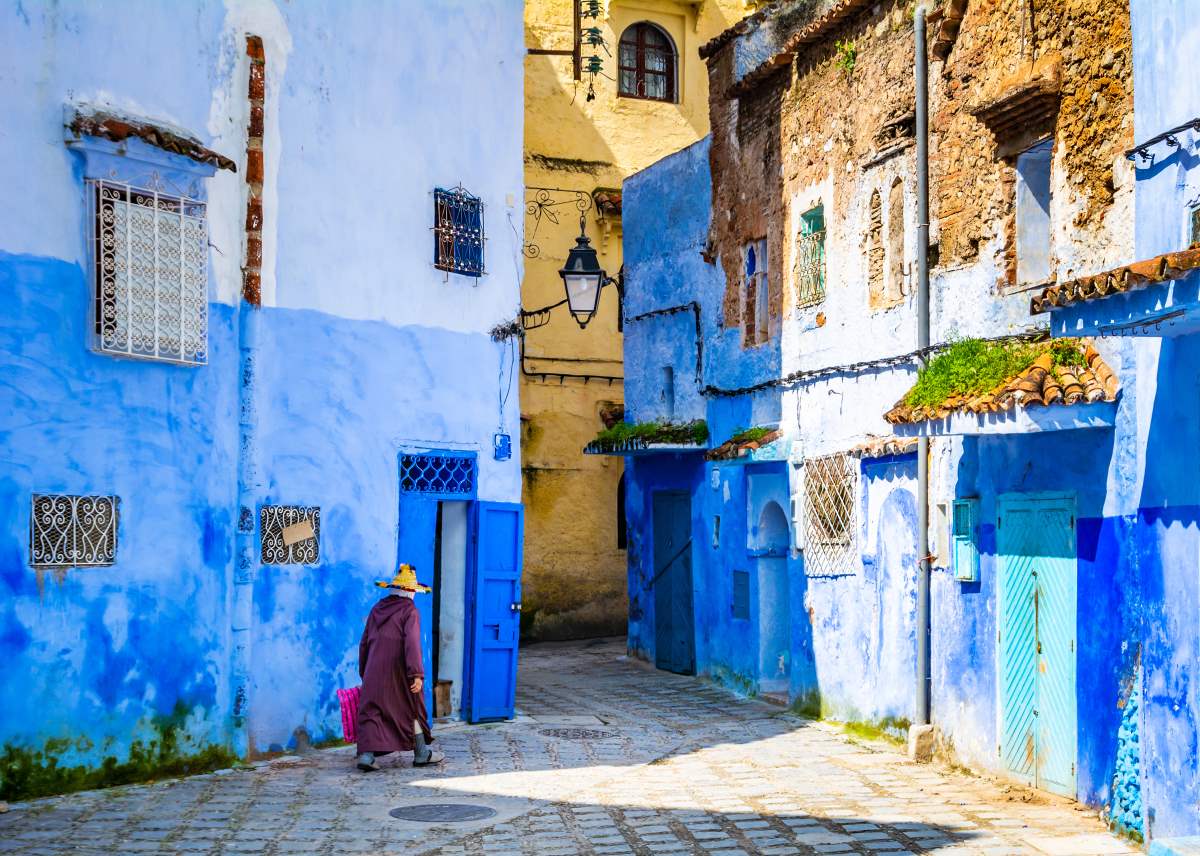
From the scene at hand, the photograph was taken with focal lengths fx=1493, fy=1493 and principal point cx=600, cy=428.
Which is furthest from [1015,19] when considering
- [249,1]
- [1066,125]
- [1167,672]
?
[249,1]

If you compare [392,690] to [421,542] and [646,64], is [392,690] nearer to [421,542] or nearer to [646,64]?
[421,542]

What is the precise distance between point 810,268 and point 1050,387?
20.1ft

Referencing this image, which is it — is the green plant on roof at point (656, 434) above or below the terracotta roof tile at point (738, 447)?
above

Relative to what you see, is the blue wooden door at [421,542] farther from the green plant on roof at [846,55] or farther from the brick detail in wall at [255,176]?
the green plant on roof at [846,55]

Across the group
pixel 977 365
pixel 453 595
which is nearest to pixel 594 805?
pixel 977 365

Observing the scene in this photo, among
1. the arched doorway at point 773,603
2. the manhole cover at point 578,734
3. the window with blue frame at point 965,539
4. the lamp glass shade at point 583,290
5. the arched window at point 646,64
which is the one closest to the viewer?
the window with blue frame at point 965,539

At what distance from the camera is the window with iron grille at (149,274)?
1048 cm

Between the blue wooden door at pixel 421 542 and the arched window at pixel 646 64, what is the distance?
41.2 ft

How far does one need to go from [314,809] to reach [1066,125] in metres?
6.84

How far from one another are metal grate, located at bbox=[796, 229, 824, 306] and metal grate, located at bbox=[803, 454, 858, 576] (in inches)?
66.1

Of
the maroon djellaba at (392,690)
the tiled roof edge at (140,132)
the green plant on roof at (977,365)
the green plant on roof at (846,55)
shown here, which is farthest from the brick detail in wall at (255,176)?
the green plant on roof at (846,55)

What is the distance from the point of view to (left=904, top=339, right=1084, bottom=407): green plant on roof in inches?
396

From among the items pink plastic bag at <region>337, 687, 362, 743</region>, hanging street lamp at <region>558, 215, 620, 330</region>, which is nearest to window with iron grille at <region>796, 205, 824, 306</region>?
hanging street lamp at <region>558, 215, 620, 330</region>

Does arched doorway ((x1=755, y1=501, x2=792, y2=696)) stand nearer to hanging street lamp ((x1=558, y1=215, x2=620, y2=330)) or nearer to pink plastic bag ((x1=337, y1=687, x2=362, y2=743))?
hanging street lamp ((x1=558, y1=215, x2=620, y2=330))
